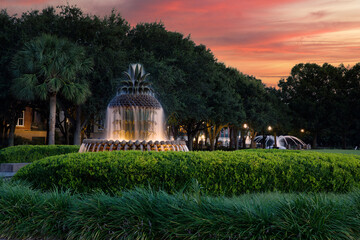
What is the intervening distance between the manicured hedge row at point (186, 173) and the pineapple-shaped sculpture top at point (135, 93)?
4.18 meters

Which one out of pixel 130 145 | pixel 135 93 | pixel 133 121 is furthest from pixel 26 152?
pixel 130 145

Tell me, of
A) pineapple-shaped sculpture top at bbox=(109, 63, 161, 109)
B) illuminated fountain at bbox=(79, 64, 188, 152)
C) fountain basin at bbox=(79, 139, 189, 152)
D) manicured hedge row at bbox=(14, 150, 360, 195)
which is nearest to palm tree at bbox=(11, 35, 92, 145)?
pineapple-shaped sculpture top at bbox=(109, 63, 161, 109)

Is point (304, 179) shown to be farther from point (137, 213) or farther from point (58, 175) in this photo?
point (58, 175)

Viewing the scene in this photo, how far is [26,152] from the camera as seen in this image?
20.4 metres

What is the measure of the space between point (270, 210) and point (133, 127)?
8158mm

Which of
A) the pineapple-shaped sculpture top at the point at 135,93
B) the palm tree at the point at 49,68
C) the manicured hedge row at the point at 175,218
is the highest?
the palm tree at the point at 49,68

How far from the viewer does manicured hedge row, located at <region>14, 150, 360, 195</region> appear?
773 centimetres

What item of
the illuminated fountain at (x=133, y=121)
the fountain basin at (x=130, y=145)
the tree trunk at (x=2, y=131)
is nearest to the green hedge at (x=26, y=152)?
the illuminated fountain at (x=133, y=121)

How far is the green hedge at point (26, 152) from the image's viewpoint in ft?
64.9

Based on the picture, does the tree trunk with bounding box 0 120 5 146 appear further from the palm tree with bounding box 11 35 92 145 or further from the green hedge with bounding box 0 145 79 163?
the green hedge with bounding box 0 145 79 163

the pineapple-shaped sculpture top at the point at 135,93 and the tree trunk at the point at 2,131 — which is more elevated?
the pineapple-shaped sculpture top at the point at 135,93

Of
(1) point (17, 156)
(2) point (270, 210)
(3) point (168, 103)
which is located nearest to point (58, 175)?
(2) point (270, 210)

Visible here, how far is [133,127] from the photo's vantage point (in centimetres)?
1286

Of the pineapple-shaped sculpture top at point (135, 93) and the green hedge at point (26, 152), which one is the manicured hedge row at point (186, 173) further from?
the green hedge at point (26, 152)
